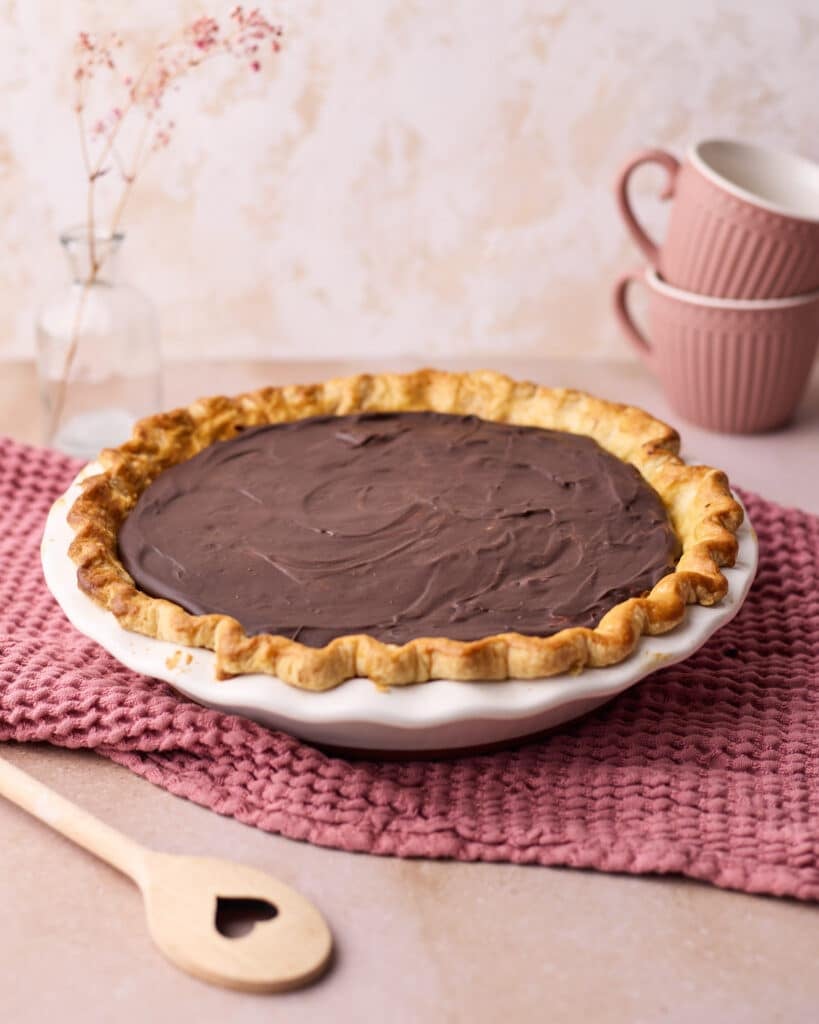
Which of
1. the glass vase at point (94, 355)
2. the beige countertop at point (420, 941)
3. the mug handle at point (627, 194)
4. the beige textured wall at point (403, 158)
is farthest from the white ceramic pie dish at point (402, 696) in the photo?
the beige textured wall at point (403, 158)

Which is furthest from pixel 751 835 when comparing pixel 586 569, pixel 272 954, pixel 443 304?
pixel 443 304

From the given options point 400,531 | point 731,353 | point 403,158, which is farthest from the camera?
point 403,158

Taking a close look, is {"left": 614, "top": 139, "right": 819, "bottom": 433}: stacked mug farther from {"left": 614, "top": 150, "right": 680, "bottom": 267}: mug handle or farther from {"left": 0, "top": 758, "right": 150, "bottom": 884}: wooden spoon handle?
{"left": 0, "top": 758, "right": 150, "bottom": 884}: wooden spoon handle

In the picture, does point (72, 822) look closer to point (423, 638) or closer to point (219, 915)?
point (219, 915)

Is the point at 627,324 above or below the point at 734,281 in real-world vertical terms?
below

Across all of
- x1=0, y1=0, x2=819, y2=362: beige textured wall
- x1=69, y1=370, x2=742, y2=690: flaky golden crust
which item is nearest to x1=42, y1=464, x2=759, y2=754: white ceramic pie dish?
x1=69, y1=370, x2=742, y2=690: flaky golden crust

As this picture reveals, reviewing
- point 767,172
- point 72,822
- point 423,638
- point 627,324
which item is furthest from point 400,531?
point 767,172

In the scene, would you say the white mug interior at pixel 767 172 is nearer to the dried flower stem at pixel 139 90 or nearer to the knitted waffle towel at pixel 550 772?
the dried flower stem at pixel 139 90
